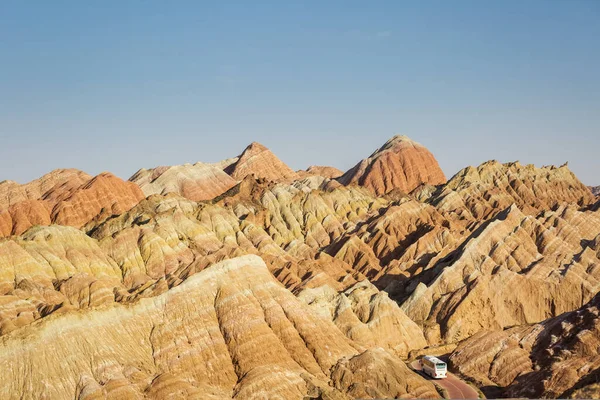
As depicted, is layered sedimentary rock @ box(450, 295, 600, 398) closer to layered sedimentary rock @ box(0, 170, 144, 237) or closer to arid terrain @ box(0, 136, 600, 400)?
arid terrain @ box(0, 136, 600, 400)

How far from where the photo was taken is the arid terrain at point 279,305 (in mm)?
70688

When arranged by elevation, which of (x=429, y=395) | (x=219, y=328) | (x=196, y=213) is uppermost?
(x=196, y=213)

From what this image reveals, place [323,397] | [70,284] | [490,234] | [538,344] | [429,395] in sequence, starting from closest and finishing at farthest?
[323,397] < [429,395] < [538,344] < [70,284] < [490,234]

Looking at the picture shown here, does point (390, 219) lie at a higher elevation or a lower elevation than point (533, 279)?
higher

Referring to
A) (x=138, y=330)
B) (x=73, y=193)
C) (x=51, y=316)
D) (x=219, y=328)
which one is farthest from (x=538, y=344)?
(x=73, y=193)

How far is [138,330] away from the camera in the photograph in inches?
3017

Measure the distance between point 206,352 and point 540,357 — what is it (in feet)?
110

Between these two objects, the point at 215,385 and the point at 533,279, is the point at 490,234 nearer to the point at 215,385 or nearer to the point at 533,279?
the point at 533,279

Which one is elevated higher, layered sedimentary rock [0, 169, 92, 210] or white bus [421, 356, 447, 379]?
layered sedimentary rock [0, 169, 92, 210]

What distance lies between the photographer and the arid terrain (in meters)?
70.7

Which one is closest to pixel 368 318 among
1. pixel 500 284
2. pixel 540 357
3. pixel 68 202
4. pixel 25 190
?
pixel 540 357

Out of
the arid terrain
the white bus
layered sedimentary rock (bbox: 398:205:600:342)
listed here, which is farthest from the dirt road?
layered sedimentary rock (bbox: 398:205:600:342)

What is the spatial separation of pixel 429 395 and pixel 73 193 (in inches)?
4854

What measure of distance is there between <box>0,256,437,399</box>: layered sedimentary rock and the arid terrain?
0.51 ft
